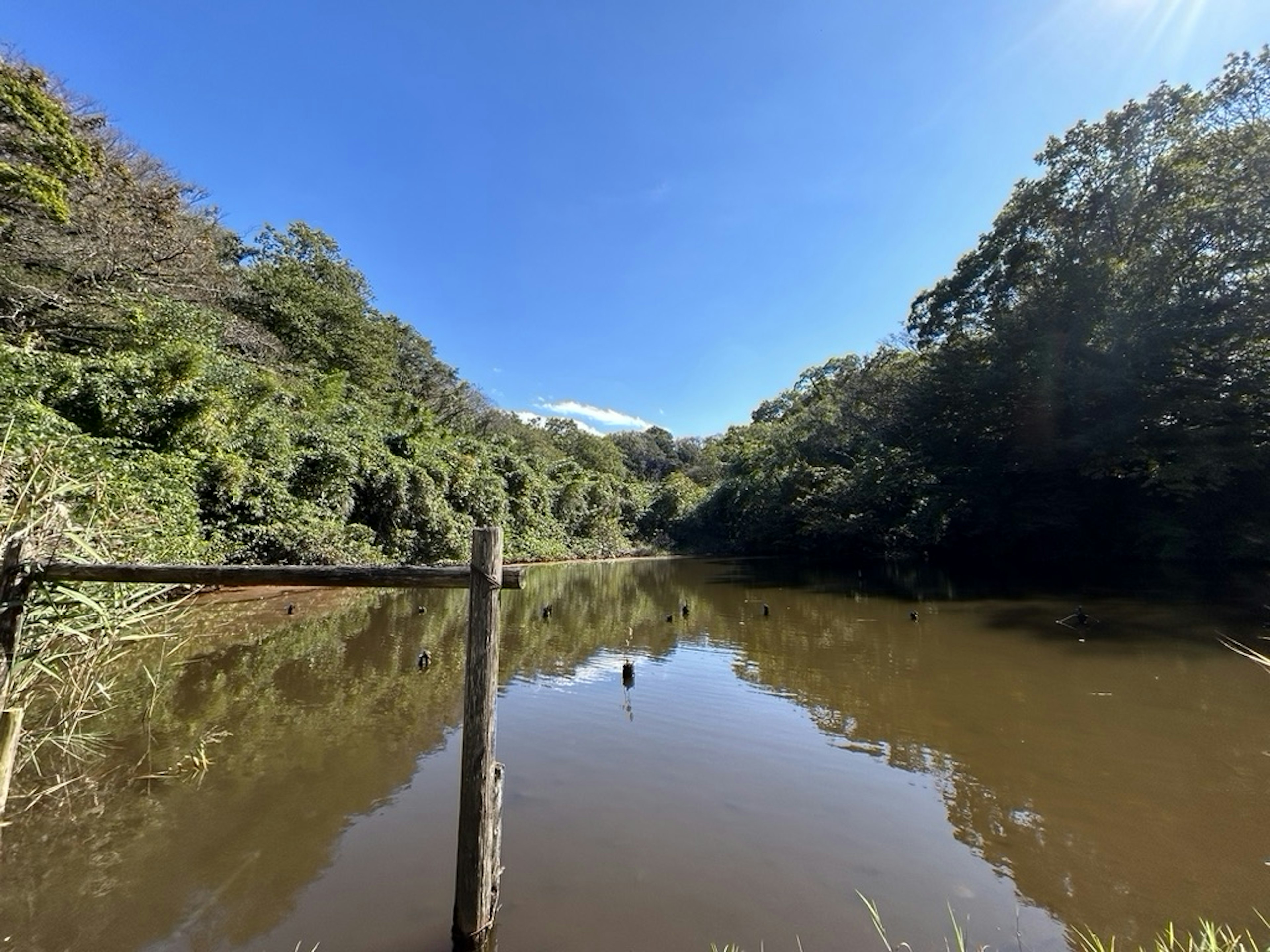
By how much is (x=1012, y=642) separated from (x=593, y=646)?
6.34 meters

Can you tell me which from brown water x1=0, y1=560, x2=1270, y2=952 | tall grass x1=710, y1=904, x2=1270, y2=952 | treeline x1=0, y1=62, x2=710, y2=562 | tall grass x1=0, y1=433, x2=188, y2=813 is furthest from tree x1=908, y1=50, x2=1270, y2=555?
tall grass x1=0, y1=433, x2=188, y2=813

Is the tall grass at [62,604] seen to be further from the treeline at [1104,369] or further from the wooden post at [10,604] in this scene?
the treeline at [1104,369]

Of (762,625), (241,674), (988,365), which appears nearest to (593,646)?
(762,625)

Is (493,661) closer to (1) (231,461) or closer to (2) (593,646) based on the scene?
(2) (593,646)

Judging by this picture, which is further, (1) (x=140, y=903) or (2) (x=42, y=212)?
(2) (x=42, y=212)

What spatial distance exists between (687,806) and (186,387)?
1127cm

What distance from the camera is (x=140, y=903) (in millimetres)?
2891

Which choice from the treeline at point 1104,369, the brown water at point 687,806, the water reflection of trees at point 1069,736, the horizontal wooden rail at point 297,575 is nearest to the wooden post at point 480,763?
the horizontal wooden rail at point 297,575

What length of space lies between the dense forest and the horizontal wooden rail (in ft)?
1.80

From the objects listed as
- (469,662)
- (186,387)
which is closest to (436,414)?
(186,387)

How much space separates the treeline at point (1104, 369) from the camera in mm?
14711

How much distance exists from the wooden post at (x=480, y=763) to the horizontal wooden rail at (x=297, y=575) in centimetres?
11

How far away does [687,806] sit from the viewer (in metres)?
4.11

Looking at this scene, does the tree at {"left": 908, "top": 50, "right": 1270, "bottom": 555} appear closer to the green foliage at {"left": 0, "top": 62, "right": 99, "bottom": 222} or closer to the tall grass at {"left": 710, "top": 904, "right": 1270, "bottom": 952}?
the tall grass at {"left": 710, "top": 904, "right": 1270, "bottom": 952}
